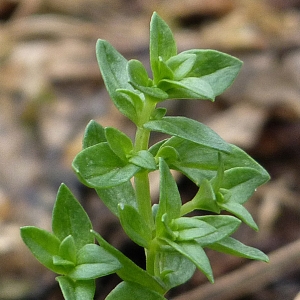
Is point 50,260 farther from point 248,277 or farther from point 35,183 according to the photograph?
point 35,183

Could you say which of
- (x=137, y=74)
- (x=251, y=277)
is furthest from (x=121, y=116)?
(x=137, y=74)

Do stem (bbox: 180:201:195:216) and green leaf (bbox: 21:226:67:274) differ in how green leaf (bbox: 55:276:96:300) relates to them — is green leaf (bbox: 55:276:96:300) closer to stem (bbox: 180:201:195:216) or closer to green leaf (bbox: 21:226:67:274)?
green leaf (bbox: 21:226:67:274)

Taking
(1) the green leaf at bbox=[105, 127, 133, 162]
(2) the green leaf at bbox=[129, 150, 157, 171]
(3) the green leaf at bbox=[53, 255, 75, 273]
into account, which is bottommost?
(3) the green leaf at bbox=[53, 255, 75, 273]

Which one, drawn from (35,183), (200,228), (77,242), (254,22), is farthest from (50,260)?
(254,22)

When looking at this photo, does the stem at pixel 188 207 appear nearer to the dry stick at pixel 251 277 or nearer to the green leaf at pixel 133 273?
the green leaf at pixel 133 273

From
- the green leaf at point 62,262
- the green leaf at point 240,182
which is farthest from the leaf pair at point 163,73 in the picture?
the green leaf at point 62,262

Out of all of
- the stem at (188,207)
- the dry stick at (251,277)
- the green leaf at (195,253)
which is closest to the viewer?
the green leaf at (195,253)

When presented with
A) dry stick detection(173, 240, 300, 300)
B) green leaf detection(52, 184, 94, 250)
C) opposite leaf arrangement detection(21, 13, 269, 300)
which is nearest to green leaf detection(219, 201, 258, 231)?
opposite leaf arrangement detection(21, 13, 269, 300)
